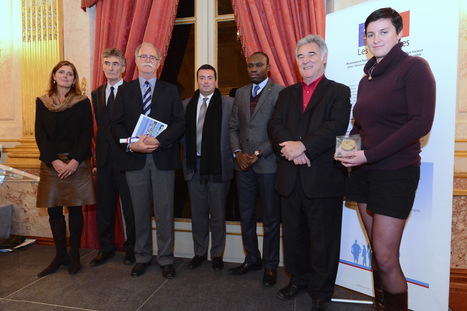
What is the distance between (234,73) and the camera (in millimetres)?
3330

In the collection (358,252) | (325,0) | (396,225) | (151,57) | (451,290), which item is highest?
(325,0)

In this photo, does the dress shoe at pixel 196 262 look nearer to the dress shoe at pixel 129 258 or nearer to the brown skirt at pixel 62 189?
the dress shoe at pixel 129 258

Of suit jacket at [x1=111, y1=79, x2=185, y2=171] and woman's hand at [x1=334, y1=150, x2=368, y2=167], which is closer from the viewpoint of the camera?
woman's hand at [x1=334, y1=150, x2=368, y2=167]

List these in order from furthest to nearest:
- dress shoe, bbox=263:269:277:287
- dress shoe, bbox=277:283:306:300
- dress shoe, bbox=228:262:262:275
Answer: dress shoe, bbox=228:262:262:275
dress shoe, bbox=263:269:277:287
dress shoe, bbox=277:283:306:300

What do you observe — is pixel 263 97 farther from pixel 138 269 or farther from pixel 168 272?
pixel 138 269

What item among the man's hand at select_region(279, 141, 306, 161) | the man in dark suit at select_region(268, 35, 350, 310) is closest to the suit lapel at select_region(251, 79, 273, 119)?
the man in dark suit at select_region(268, 35, 350, 310)

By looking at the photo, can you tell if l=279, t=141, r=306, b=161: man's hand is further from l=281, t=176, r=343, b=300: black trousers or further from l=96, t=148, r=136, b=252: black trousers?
l=96, t=148, r=136, b=252: black trousers

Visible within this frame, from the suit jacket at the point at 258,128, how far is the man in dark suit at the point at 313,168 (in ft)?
0.87

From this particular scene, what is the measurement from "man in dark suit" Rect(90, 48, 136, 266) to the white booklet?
0.37 metres

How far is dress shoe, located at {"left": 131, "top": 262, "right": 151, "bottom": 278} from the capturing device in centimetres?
270

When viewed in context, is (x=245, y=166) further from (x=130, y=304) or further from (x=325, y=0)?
(x=325, y=0)

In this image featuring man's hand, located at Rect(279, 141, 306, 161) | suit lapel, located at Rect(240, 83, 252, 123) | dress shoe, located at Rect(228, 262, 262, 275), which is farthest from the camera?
dress shoe, located at Rect(228, 262, 262, 275)

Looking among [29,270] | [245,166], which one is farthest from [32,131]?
[245,166]

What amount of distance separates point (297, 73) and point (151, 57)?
4.07 feet
